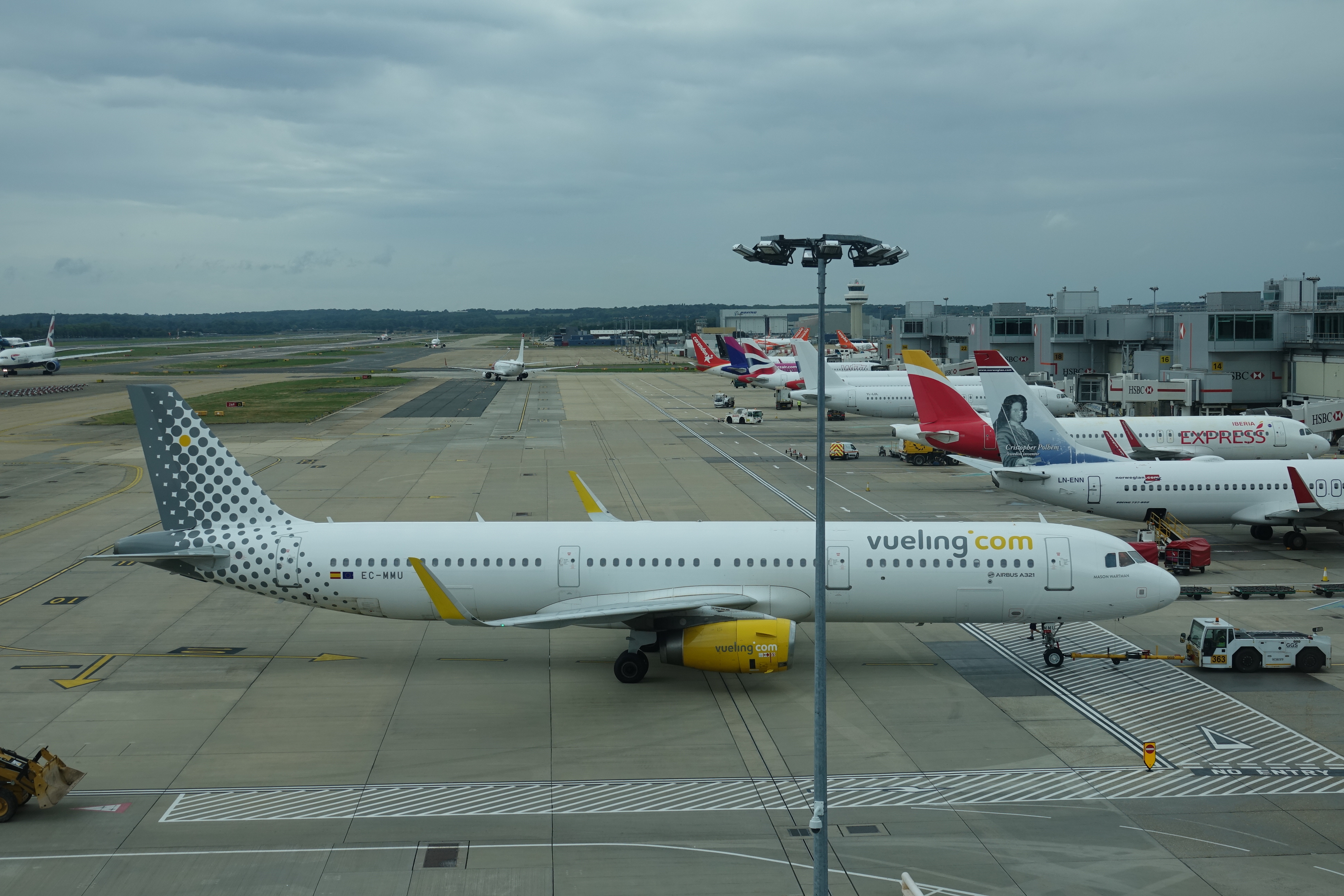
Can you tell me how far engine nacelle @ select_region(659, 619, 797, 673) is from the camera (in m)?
27.3

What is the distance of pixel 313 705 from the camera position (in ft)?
90.5

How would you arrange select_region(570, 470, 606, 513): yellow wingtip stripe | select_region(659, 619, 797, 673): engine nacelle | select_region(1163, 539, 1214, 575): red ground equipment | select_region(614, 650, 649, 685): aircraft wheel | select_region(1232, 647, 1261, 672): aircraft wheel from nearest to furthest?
select_region(659, 619, 797, 673): engine nacelle < select_region(614, 650, 649, 685): aircraft wheel < select_region(1232, 647, 1261, 672): aircraft wheel < select_region(570, 470, 606, 513): yellow wingtip stripe < select_region(1163, 539, 1214, 575): red ground equipment

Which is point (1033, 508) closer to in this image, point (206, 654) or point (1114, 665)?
point (1114, 665)

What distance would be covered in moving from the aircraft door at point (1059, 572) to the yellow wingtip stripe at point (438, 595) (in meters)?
16.1

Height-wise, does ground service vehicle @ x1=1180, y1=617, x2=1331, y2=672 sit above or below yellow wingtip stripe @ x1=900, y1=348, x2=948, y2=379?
below

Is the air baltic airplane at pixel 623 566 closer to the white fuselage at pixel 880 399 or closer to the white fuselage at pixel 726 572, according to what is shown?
the white fuselage at pixel 726 572

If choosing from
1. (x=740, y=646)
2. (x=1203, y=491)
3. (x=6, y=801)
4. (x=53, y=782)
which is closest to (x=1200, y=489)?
(x=1203, y=491)

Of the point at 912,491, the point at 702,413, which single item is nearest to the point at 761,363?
the point at 702,413

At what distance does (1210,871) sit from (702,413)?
98.0m

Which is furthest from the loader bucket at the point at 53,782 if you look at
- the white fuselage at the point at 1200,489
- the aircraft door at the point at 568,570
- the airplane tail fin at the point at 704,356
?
the airplane tail fin at the point at 704,356

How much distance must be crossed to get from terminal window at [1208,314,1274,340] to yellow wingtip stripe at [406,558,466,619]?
68.4 m

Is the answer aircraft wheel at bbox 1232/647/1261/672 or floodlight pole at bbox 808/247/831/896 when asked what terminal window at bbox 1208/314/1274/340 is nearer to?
aircraft wheel at bbox 1232/647/1261/672

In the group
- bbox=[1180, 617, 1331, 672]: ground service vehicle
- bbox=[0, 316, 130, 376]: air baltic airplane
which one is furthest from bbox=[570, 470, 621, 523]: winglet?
bbox=[0, 316, 130, 376]: air baltic airplane

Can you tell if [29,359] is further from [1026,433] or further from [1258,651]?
[1258,651]
